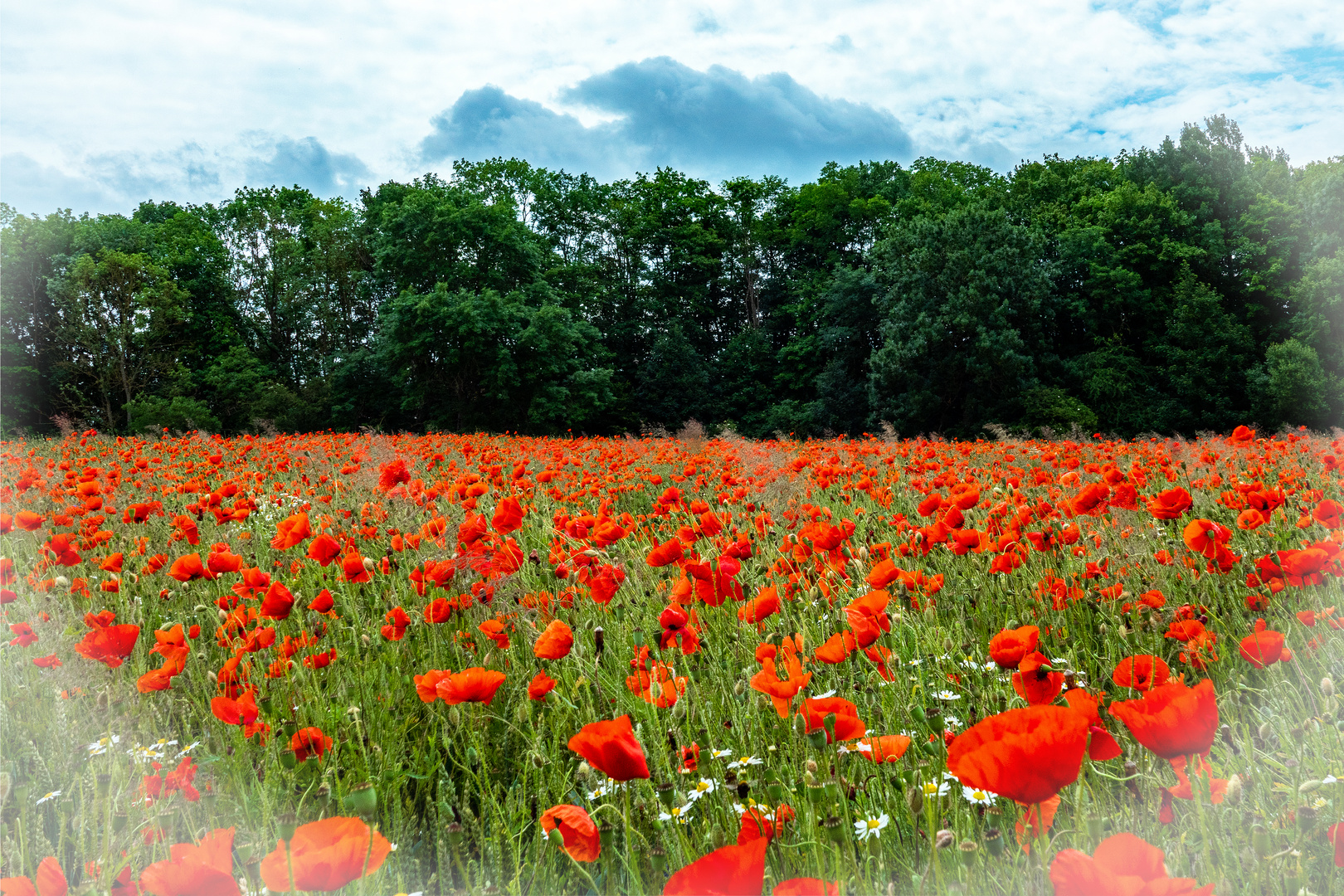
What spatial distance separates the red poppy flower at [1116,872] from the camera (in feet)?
2.10

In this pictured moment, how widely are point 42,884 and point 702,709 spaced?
1345 mm

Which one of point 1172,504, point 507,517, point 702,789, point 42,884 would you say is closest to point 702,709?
point 702,789

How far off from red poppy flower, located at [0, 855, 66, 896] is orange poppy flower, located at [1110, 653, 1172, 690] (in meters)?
1.61

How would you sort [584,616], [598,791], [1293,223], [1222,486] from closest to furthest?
[598,791], [584,616], [1222,486], [1293,223]

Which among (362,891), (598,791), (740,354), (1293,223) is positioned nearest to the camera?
(362,891)

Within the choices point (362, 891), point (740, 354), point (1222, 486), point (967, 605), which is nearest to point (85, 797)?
point (362, 891)

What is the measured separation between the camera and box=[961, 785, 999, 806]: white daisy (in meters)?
1.29

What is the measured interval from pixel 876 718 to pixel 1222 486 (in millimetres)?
3090

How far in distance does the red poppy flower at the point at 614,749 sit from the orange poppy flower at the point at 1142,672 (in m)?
0.97

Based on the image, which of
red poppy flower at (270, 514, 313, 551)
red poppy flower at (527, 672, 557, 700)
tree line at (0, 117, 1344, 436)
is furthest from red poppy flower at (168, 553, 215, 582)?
tree line at (0, 117, 1344, 436)

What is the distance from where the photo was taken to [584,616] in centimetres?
278

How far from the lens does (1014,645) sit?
1.37m

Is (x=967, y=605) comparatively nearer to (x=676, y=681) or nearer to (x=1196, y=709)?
(x=676, y=681)

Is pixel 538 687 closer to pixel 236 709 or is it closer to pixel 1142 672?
pixel 236 709
